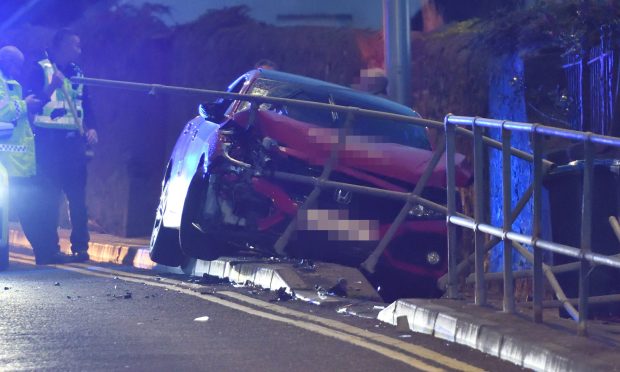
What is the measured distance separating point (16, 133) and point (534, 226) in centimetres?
753

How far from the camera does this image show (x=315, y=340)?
7.62m

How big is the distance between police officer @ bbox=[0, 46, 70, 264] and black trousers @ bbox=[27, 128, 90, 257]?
9 centimetres

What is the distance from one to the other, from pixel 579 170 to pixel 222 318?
2647 mm

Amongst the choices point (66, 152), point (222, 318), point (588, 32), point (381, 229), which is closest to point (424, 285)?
point (381, 229)

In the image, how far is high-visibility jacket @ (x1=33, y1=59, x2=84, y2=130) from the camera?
13820 mm

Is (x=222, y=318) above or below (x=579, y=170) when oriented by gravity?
below

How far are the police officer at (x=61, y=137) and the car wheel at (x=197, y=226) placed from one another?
3.24m

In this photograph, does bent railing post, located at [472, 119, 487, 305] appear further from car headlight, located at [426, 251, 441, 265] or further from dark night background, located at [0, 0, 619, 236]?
dark night background, located at [0, 0, 619, 236]

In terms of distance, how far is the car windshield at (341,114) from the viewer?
35.9ft

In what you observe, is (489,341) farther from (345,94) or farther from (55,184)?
(55,184)

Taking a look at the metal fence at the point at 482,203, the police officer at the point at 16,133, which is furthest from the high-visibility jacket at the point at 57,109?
the metal fence at the point at 482,203

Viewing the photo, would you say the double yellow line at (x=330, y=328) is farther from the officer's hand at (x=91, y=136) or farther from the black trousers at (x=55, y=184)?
the officer's hand at (x=91, y=136)

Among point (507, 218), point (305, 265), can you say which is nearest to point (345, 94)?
point (305, 265)

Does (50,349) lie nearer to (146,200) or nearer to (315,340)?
(315,340)
